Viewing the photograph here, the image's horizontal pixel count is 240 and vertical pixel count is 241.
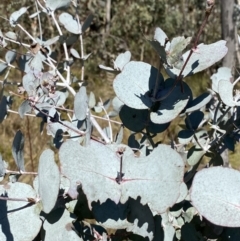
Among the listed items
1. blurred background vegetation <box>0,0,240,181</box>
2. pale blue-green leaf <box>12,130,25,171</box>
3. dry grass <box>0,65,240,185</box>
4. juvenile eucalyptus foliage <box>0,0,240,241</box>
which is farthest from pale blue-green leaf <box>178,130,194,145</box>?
blurred background vegetation <box>0,0,240,181</box>

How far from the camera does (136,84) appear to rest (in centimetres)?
65

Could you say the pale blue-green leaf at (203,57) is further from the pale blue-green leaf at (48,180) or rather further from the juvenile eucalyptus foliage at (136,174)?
the pale blue-green leaf at (48,180)

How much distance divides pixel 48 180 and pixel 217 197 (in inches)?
6.8

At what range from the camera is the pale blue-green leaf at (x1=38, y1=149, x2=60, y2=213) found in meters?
0.53

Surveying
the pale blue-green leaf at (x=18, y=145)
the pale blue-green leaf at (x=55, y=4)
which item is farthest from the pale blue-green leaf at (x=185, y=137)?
the pale blue-green leaf at (x=55, y=4)

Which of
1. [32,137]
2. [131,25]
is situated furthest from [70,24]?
[131,25]

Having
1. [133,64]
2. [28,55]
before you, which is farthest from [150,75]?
[28,55]

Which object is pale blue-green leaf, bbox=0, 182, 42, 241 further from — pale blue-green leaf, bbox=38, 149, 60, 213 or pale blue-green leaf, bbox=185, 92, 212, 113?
pale blue-green leaf, bbox=185, 92, 212, 113

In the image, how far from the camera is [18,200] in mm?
611

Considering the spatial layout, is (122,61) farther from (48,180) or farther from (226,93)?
(48,180)

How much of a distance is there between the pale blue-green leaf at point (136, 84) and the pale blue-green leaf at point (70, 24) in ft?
1.10

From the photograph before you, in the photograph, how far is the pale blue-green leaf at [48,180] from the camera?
53cm

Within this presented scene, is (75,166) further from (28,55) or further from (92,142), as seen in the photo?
(28,55)

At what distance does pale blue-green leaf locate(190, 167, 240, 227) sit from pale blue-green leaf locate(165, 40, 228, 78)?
15 centimetres
